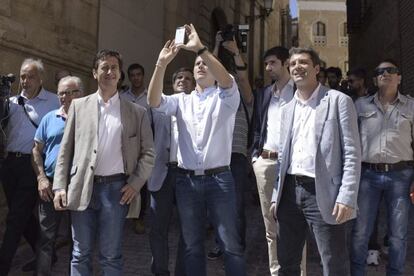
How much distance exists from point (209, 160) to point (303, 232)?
827 mm

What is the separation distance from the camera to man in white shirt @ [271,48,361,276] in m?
3.01

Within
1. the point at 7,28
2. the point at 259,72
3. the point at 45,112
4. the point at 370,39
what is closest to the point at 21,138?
the point at 45,112

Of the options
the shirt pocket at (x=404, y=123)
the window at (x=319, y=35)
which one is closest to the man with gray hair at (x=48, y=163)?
the shirt pocket at (x=404, y=123)

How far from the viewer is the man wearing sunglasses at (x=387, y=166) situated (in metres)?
3.91

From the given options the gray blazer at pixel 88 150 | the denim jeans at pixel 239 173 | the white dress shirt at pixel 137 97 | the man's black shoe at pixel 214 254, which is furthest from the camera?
the white dress shirt at pixel 137 97

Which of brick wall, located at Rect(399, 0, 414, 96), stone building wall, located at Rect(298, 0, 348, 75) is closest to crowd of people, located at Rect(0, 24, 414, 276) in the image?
brick wall, located at Rect(399, 0, 414, 96)

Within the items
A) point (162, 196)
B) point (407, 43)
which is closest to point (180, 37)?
point (162, 196)

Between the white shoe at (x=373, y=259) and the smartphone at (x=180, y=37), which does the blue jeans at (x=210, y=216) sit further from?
the white shoe at (x=373, y=259)

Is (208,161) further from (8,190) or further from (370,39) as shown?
(370,39)

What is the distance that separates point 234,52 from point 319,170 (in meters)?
1.57

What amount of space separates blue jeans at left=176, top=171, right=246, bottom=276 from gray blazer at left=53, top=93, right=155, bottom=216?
1.16 ft

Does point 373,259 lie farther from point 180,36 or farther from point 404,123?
point 180,36

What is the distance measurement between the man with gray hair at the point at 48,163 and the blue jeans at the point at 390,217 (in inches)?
98.3

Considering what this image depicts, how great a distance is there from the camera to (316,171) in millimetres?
3033
